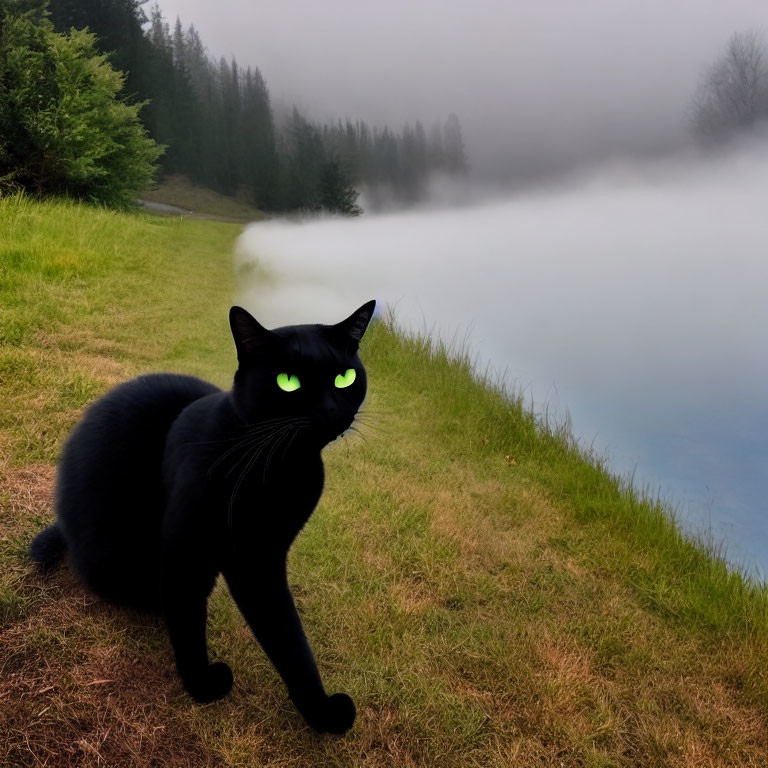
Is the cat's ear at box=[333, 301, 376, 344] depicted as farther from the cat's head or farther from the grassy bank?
the grassy bank

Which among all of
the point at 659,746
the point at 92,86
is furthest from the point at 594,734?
the point at 92,86

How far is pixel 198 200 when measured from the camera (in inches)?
628

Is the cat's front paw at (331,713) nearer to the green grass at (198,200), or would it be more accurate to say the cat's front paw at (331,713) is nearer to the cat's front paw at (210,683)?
the cat's front paw at (210,683)

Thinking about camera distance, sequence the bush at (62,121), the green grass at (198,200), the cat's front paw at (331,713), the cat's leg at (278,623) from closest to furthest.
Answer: the cat's leg at (278,623)
the cat's front paw at (331,713)
the bush at (62,121)
the green grass at (198,200)

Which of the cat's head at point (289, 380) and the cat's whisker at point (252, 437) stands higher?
the cat's head at point (289, 380)

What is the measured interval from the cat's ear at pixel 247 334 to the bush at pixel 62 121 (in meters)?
11.6

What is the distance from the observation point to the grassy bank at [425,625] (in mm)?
2000

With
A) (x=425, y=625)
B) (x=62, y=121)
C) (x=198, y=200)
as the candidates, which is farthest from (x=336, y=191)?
(x=425, y=625)

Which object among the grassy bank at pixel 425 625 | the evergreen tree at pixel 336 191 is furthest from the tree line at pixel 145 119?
the grassy bank at pixel 425 625

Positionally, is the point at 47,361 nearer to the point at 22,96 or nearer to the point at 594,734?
the point at 594,734

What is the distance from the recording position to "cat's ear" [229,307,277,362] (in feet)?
5.27

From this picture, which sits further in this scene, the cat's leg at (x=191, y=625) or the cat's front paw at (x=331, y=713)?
the cat's front paw at (x=331, y=713)

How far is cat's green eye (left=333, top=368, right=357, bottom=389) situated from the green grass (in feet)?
40.7

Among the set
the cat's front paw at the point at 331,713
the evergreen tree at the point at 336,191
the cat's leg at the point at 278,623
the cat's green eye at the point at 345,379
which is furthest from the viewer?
the evergreen tree at the point at 336,191
